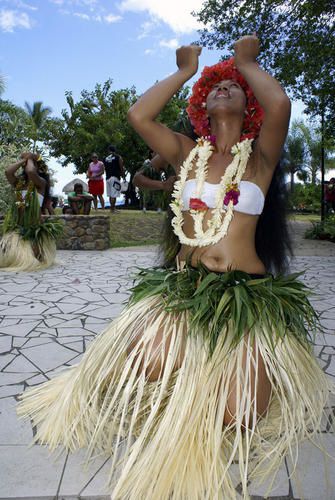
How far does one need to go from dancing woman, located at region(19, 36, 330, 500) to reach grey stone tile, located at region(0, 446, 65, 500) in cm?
8

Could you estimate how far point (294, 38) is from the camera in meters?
8.15

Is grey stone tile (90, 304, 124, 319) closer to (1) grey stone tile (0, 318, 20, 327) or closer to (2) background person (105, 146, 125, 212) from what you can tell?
(1) grey stone tile (0, 318, 20, 327)

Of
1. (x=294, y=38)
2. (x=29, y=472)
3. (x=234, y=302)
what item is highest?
(x=294, y=38)

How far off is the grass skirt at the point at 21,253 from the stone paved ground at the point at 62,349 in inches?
10.4

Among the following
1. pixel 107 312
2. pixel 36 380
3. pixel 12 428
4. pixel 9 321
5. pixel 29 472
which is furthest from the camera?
pixel 107 312

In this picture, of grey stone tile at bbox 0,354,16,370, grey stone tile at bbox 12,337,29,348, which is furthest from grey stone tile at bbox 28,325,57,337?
grey stone tile at bbox 0,354,16,370

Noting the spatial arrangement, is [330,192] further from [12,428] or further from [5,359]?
[12,428]

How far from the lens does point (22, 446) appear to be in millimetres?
1580

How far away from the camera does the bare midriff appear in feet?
5.74

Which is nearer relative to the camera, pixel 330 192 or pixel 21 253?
pixel 21 253

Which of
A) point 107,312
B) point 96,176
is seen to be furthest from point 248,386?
point 96,176

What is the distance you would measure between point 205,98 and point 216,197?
21.2 inches

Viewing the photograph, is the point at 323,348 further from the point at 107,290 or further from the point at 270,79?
the point at 107,290

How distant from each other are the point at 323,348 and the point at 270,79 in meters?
1.75
